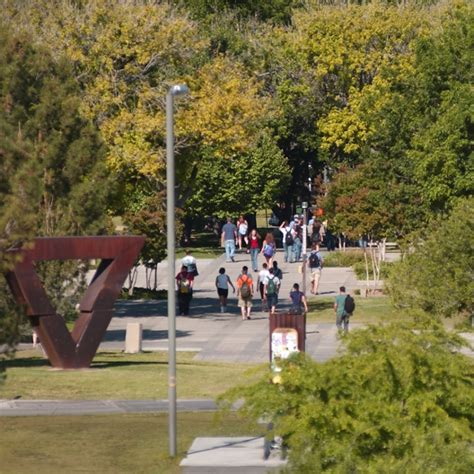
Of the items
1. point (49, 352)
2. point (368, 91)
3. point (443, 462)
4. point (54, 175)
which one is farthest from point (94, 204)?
point (368, 91)

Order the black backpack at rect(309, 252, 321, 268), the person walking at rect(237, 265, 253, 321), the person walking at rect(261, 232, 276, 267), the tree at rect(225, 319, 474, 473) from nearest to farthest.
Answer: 1. the tree at rect(225, 319, 474, 473)
2. the person walking at rect(237, 265, 253, 321)
3. the black backpack at rect(309, 252, 321, 268)
4. the person walking at rect(261, 232, 276, 267)

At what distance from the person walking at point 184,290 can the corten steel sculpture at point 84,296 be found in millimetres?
12709

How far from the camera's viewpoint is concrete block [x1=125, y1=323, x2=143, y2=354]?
137 feet

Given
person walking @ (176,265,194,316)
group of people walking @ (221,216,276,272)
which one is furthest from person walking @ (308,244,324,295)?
person walking @ (176,265,194,316)

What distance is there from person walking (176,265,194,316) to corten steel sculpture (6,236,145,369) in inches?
500

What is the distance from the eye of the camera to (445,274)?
32.2m

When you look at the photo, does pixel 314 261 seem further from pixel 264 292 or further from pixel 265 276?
pixel 265 276

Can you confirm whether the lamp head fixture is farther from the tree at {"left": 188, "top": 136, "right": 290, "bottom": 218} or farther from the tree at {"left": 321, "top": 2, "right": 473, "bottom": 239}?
the tree at {"left": 188, "top": 136, "right": 290, "bottom": 218}

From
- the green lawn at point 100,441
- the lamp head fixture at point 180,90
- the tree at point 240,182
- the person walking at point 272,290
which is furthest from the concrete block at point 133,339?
the tree at point 240,182

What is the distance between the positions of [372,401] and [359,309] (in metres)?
30.7

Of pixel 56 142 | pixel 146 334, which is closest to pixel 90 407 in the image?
pixel 56 142

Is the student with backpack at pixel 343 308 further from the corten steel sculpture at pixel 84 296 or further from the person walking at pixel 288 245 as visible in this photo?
the person walking at pixel 288 245

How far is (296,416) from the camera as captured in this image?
70.0 ft

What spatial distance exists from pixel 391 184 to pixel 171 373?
3027 cm
